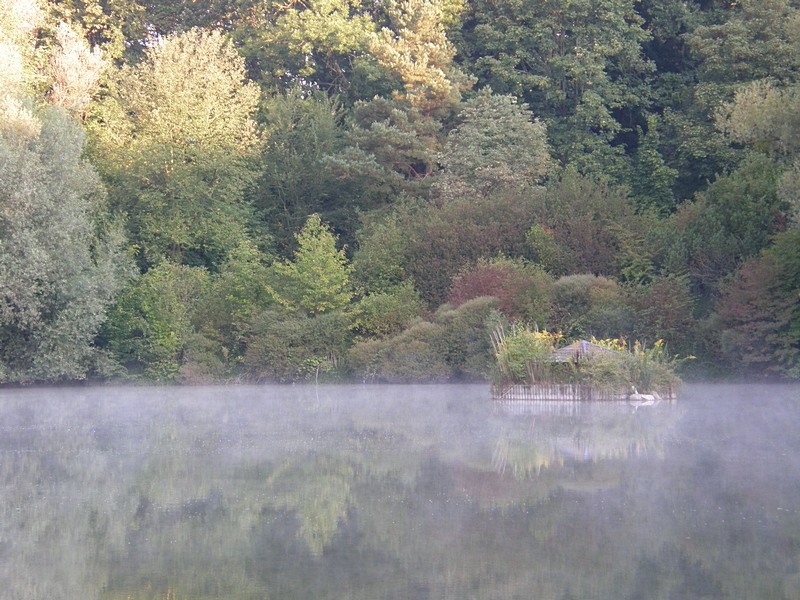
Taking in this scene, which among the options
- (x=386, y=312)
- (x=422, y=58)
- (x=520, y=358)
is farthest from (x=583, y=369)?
(x=422, y=58)

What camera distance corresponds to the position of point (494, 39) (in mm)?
40844

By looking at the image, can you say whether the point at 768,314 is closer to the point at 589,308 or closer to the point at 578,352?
the point at 589,308

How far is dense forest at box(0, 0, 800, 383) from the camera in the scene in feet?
88.8

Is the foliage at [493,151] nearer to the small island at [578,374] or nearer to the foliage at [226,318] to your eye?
the foliage at [226,318]

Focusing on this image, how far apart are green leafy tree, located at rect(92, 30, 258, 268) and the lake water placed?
19708mm

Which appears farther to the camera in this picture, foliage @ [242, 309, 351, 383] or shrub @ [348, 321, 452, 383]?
foliage @ [242, 309, 351, 383]

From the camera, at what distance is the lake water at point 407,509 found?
670 centimetres

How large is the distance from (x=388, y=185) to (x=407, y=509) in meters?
30.2

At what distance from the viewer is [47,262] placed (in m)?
27.9

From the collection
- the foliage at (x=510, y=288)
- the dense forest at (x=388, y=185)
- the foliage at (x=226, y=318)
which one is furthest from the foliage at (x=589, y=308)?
the foliage at (x=226, y=318)

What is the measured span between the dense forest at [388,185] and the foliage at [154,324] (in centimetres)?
9

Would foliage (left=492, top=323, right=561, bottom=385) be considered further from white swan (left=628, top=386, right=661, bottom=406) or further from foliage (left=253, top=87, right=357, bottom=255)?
foliage (left=253, top=87, right=357, bottom=255)

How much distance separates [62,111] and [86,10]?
1171cm

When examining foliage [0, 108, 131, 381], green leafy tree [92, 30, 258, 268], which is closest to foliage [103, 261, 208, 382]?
foliage [0, 108, 131, 381]
